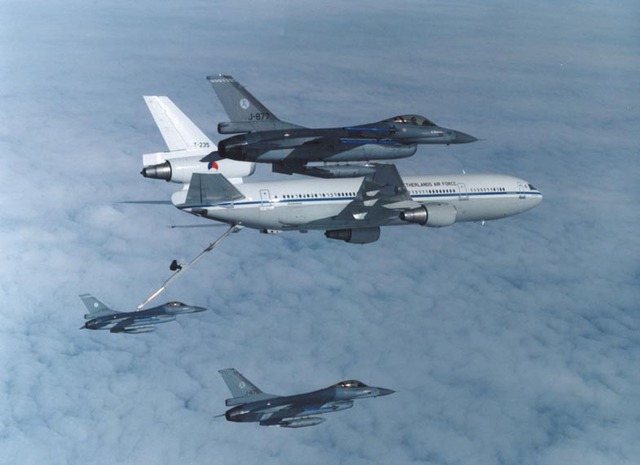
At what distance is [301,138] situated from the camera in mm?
53812

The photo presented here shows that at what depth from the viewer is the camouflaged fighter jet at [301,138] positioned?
52406mm

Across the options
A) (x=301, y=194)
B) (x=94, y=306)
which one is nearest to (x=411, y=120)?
(x=301, y=194)

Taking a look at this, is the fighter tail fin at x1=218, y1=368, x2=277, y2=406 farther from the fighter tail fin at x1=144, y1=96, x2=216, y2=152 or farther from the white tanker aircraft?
the fighter tail fin at x1=144, y1=96, x2=216, y2=152

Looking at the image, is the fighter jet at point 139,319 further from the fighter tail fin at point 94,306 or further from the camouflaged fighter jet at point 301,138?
the camouflaged fighter jet at point 301,138

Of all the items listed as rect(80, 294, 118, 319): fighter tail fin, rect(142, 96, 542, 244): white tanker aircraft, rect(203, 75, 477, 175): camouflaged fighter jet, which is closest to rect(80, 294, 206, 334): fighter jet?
rect(80, 294, 118, 319): fighter tail fin

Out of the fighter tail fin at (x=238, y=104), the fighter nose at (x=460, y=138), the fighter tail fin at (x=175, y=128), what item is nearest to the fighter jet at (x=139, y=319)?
the fighter tail fin at (x=175, y=128)

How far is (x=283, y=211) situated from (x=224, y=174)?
19.1ft

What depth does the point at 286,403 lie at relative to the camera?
227 ft

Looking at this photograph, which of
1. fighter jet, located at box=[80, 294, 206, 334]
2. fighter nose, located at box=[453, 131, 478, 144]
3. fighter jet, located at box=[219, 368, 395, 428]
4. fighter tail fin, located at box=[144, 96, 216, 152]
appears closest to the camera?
fighter nose, located at box=[453, 131, 478, 144]

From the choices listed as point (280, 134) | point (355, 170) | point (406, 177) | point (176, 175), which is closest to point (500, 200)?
point (406, 177)

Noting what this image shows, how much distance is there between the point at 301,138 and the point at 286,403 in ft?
89.4

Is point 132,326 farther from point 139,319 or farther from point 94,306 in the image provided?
point 94,306

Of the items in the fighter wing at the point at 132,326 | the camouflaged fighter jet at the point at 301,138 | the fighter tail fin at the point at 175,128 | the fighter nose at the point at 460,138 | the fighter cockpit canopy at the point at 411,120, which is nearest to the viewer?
the camouflaged fighter jet at the point at 301,138

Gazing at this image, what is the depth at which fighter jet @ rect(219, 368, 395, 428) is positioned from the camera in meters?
67.8
